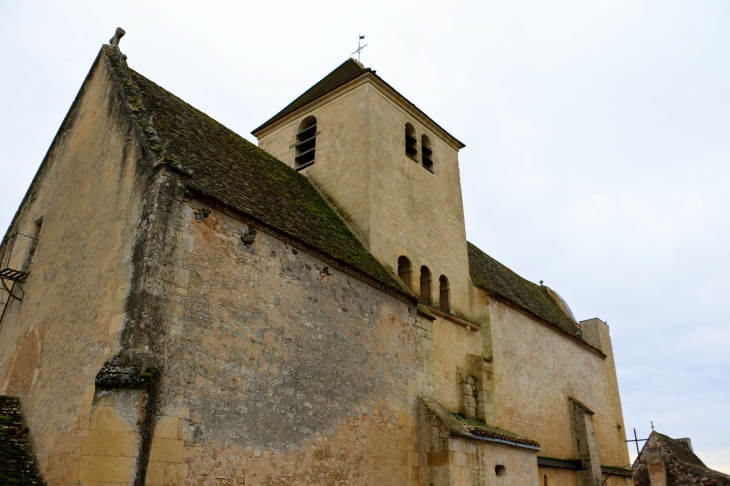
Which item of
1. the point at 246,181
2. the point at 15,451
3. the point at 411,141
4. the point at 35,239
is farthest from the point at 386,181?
the point at 15,451

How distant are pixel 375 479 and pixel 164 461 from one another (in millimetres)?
4799

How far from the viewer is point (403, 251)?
15.6 meters

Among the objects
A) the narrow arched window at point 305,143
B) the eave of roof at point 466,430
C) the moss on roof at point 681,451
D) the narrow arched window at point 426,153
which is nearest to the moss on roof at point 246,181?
the narrow arched window at point 305,143

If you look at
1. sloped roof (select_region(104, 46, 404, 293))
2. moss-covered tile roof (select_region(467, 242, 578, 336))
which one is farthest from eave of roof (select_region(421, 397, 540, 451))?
moss-covered tile roof (select_region(467, 242, 578, 336))

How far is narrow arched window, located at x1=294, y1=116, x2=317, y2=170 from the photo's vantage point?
17.7 m

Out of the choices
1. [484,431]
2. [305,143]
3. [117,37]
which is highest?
[305,143]

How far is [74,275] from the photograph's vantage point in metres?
10.2

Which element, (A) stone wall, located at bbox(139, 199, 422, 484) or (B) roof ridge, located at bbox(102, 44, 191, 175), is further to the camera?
(B) roof ridge, located at bbox(102, 44, 191, 175)

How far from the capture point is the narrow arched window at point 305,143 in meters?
17.7

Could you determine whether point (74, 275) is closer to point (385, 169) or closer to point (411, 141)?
point (385, 169)

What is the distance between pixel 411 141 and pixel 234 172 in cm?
740

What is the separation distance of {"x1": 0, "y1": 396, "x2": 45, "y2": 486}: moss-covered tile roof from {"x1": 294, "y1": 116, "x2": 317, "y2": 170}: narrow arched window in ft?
32.8

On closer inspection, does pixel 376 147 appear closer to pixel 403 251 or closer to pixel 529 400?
pixel 403 251

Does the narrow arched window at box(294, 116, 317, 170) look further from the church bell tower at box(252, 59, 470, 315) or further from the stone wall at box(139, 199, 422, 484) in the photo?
the stone wall at box(139, 199, 422, 484)
